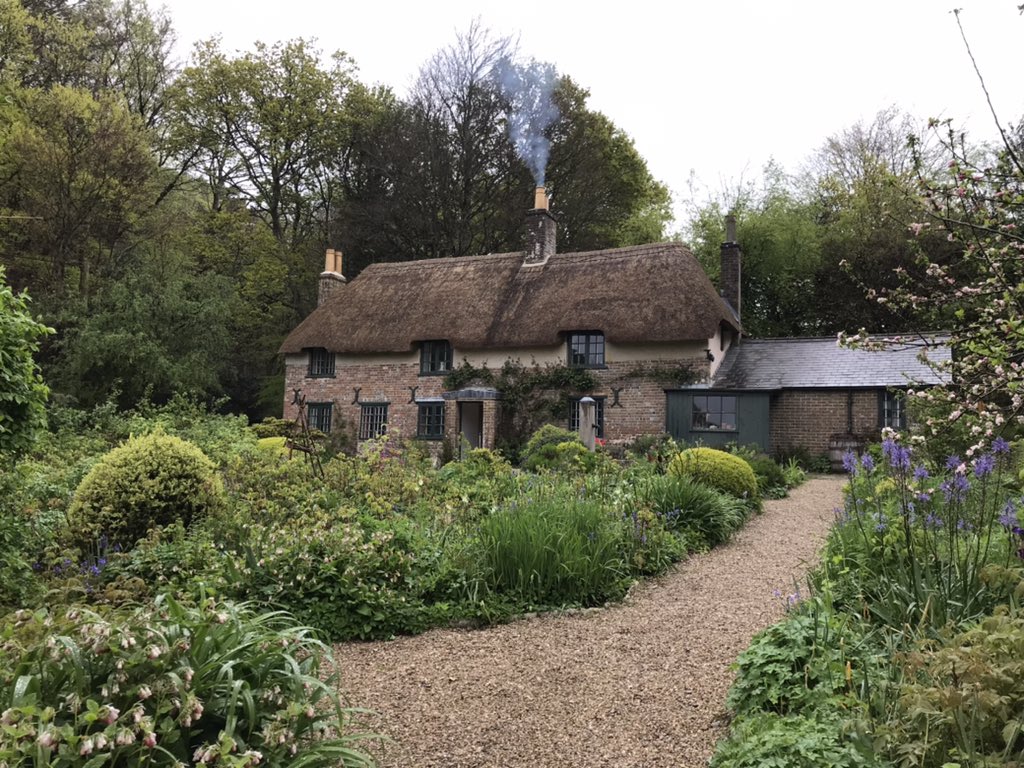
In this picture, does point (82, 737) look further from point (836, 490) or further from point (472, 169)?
point (472, 169)

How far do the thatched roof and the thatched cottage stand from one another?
0.04 m

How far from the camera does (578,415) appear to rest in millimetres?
19094

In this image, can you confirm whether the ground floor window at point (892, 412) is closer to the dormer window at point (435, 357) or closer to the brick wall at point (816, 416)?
the brick wall at point (816, 416)

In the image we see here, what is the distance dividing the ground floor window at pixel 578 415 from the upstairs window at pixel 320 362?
754cm

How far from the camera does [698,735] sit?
10.4 feet

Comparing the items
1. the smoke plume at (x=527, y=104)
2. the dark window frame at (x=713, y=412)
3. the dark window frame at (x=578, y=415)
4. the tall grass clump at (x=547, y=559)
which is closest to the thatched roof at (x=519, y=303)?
the dark window frame at (x=713, y=412)

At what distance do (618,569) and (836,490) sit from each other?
27.3ft

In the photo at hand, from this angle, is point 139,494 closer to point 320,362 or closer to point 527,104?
point 320,362

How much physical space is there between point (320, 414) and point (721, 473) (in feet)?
48.6

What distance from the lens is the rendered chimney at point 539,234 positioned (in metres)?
21.4

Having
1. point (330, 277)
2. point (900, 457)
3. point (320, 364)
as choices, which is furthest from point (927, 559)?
point (330, 277)

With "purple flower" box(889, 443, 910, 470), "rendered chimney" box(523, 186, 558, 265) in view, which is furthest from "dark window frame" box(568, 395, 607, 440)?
"purple flower" box(889, 443, 910, 470)

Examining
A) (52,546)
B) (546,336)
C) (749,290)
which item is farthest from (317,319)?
(52,546)

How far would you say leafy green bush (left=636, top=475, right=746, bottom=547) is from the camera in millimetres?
7422
